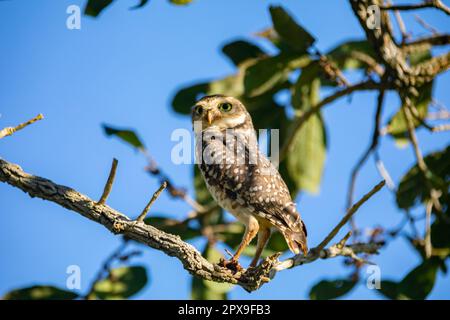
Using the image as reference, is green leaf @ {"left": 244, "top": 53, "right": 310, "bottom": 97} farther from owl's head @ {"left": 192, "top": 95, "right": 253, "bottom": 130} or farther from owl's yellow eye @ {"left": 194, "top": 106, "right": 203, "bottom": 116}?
owl's yellow eye @ {"left": 194, "top": 106, "right": 203, "bottom": 116}

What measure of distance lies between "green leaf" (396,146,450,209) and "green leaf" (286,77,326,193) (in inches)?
30.5

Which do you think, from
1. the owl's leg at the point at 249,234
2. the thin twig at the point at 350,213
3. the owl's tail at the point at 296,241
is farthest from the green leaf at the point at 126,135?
the thin twig at the point at 350,213

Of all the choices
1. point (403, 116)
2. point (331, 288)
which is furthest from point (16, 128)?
point (403, 116)

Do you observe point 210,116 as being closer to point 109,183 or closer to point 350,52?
point 350,52

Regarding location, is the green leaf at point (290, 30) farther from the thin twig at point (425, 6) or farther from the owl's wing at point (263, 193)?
the owl's wing at point (263, 193)

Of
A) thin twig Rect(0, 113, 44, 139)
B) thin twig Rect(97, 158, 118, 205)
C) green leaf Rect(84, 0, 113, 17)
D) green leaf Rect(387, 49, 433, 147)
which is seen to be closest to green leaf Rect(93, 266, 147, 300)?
thin twig Rect(97, 158, 118, 205)

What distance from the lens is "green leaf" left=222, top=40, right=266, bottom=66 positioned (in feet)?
20.5

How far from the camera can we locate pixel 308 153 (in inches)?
242

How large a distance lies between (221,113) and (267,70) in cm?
57

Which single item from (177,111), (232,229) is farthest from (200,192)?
(177,111)
